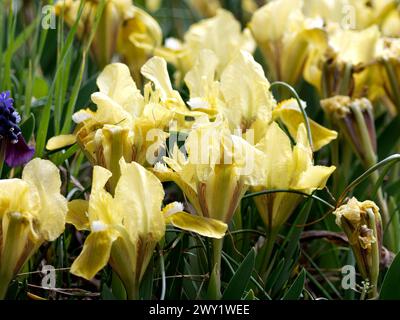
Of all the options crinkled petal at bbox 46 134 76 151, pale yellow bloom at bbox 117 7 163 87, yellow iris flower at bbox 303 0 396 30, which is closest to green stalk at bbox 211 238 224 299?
crinkled petal at bbox 46 134 76 151

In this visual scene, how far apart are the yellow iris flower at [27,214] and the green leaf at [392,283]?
1.19ft

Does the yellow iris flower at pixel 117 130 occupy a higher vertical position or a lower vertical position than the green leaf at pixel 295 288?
higher

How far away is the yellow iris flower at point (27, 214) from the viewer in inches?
30.3

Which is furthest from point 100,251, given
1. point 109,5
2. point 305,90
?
point 305,90

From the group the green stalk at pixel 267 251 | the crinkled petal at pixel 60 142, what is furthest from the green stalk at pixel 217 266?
the crinkled petal at pixel 60 142

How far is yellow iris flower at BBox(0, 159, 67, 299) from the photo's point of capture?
0.77 m

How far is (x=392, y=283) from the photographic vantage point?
2.86 feet

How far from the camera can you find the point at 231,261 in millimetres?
975

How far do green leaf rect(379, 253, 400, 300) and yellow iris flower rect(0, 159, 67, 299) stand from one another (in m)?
0.36

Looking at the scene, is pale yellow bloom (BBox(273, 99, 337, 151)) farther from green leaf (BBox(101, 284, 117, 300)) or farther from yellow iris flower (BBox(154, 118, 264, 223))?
green leaf (BBox(101, 284, 117, 300))

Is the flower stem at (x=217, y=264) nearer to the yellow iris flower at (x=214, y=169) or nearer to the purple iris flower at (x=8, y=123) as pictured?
the yellow iris flower at (x=214, y=169)

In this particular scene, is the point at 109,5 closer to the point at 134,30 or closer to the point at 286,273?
the point at 134,30

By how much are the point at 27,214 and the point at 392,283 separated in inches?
16.0
